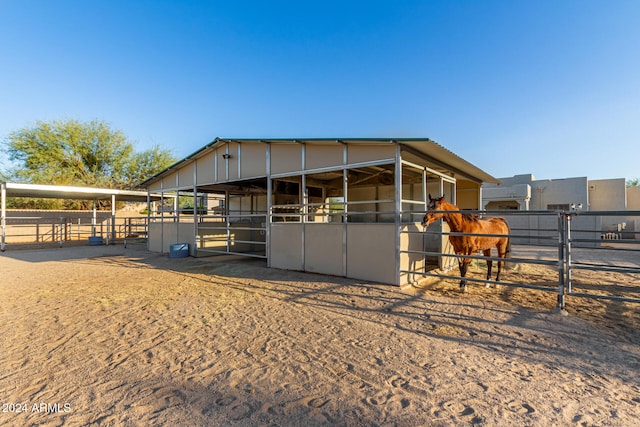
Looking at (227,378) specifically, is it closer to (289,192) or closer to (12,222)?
(289,192)

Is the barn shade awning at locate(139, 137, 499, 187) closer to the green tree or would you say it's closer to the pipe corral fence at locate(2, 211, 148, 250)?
Answer: the pipe corral fence at locate(2, 211, 148, 250)

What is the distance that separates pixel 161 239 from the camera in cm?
1102

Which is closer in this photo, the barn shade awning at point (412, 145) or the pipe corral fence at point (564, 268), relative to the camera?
the pipe corral fence at point (564, 268)

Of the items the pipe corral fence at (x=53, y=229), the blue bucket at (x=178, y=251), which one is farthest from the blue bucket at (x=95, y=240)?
the blue bucket at (x=178, y=251)

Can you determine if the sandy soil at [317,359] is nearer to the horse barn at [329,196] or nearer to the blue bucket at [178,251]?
the horse barn at [329,196]

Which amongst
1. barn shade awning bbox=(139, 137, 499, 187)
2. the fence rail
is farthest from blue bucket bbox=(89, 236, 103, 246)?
barn shade awning bbox=(139, 137, 499, 187)

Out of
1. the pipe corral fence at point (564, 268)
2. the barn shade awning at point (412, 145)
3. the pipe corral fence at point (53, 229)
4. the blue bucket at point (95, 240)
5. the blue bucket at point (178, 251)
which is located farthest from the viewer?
the pipe corral fence at point (53, 229)

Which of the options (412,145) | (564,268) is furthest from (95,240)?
(564,268)

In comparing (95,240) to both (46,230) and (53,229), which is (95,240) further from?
(46,230)

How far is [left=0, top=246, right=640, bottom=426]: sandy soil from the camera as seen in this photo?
192 cm

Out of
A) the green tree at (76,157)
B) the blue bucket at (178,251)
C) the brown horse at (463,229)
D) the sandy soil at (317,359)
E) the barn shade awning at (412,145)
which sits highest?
the green tree at (76,157)

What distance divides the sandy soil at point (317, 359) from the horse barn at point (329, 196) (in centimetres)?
104

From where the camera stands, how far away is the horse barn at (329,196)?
5.46 metres

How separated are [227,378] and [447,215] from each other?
4.44m
